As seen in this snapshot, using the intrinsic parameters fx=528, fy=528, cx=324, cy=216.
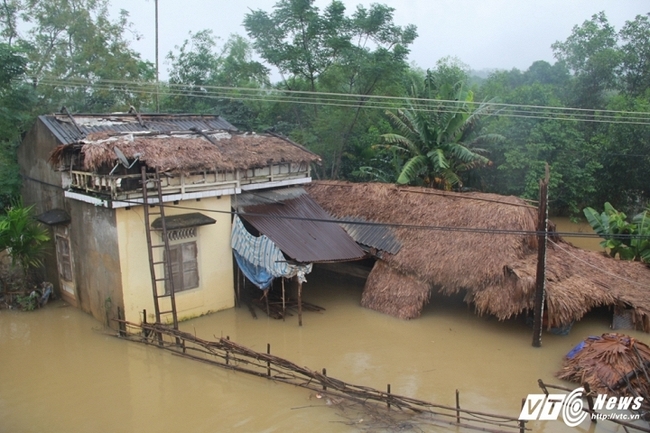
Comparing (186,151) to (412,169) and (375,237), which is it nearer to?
(375,237)

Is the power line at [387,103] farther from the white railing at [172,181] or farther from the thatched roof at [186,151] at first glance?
the white railing at [172,181]

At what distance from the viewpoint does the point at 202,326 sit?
11.6 m

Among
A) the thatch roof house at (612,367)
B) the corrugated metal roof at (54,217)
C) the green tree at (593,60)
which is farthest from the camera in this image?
the green tree at (593,60)

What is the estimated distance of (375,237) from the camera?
13133mm

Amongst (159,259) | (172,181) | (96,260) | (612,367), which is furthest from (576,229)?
(96,260)

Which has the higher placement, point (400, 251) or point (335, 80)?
point (335, 80)

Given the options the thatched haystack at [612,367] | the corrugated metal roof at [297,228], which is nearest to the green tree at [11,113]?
the corrugated metal roof at [297,228]

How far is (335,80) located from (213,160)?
360 inches

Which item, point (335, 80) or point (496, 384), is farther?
point (335, 80)

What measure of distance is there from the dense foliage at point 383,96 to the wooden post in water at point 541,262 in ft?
21.2

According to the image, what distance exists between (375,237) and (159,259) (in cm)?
515

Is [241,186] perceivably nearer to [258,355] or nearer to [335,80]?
[258,355]

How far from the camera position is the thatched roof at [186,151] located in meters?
10.7

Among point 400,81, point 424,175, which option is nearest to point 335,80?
point 400,81
